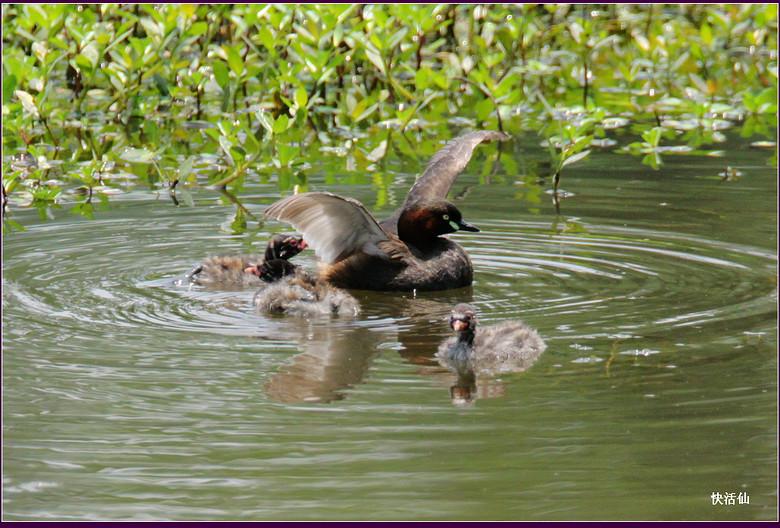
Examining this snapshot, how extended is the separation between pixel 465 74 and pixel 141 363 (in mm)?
8926

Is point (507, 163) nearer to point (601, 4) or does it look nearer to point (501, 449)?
point (501, 449)

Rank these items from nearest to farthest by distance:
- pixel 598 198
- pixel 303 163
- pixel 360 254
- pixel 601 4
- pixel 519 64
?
pixel 360 254
pixel 598 198
pixel 303 163
pixel 519 64
pixel 601 4

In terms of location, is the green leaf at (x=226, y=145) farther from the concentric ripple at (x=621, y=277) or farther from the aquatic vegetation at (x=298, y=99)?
the concentric ripple at (x=621, y=277)

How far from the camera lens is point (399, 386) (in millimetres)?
5434

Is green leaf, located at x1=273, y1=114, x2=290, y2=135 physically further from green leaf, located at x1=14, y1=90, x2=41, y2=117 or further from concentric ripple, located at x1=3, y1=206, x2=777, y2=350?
green leaf, located at x1=14, y1=90, x2=41, y2=117

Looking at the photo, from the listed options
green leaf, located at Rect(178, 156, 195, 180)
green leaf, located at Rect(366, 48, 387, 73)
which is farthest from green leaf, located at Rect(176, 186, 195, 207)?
green leaf, located at Rect(366, 48, 387, 73)

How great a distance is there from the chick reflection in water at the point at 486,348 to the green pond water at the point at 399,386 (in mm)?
100

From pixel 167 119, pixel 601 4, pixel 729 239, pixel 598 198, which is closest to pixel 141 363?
pixel 729 239

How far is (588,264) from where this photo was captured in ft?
26.1

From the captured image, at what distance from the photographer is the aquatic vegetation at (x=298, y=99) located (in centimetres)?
1066

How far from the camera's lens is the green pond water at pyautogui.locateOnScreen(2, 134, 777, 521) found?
4.27m

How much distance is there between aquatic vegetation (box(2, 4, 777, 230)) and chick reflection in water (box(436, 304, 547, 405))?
349 centimetres

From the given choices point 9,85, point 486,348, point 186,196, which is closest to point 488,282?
point 486,348

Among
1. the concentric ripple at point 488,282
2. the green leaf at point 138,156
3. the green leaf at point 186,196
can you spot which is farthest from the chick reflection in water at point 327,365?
the green leaf at point 138,156
